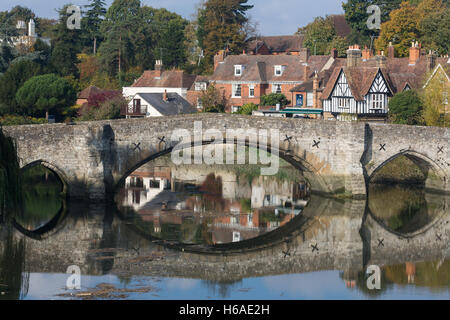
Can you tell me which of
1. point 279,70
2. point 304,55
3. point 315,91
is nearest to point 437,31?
point 304,55

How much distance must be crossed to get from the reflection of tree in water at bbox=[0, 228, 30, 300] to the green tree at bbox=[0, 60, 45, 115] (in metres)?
28.4

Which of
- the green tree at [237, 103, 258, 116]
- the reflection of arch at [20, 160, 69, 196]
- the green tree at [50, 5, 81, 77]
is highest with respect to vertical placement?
the green tree at [50, 5, 81, 77]

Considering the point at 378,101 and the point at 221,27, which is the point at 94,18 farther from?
the point at 378,101

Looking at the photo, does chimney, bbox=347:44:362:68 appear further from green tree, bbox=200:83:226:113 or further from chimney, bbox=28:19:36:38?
chimney, bbox=28:19:36:38

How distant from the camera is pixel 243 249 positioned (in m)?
30.4

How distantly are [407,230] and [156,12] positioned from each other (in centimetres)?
6743

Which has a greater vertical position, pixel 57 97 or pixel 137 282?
pixel 57 97

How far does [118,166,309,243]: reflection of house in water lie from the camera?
33.7 metres

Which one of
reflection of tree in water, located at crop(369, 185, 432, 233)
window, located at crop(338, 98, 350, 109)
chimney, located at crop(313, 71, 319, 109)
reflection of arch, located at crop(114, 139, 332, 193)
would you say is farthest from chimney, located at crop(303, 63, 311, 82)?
reflection of arch, located at crop(114, 139, 332, 193)

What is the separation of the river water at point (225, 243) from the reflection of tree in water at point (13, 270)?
0.11 feet
